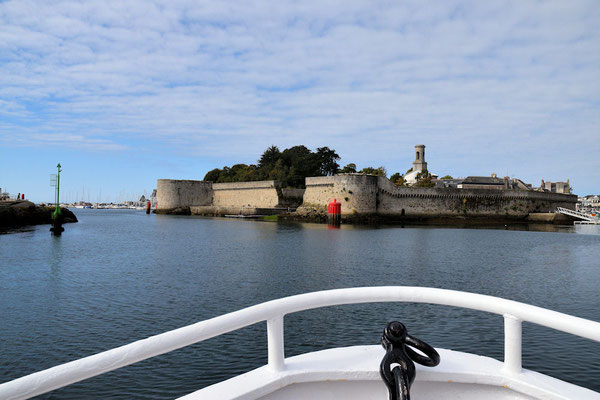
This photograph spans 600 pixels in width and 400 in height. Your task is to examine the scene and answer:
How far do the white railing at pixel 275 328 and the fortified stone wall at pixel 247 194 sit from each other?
154 ft

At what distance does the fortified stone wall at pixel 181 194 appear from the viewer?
5609 centimetres

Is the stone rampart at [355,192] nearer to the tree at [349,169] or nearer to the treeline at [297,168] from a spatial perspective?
the treeline at [297,168]

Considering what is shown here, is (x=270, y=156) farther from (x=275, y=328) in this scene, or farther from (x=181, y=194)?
(x=275, y=328)

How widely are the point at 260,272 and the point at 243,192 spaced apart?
132 ft

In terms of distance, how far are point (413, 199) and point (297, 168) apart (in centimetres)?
1883

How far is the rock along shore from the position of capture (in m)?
31.7

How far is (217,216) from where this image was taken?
180 ft

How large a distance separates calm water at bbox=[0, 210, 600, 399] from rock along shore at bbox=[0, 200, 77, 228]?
13.0 meters

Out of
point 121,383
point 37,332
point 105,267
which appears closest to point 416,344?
point 121,383

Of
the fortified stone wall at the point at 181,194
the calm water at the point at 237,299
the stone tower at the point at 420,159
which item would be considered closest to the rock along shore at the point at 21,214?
the calm water at the point at 237,299

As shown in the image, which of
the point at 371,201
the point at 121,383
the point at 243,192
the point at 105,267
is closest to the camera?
the point at 121,383

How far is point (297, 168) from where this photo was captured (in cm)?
5553

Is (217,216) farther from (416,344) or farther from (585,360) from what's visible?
(416,344)

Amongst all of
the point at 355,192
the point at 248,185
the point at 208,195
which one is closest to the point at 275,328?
the point at 355,192
